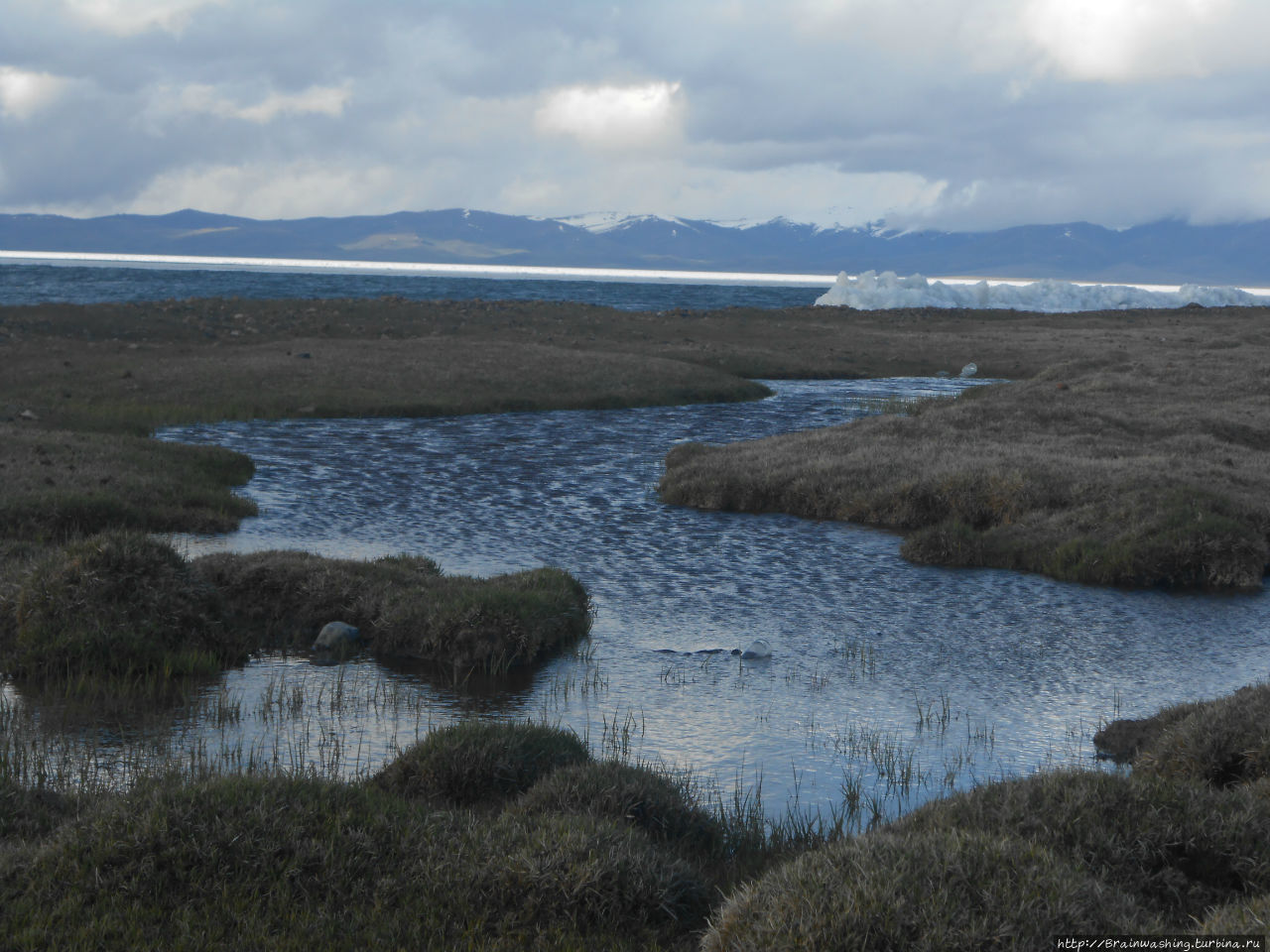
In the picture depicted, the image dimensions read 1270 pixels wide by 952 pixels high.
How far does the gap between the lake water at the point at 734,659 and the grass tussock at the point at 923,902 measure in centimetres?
370

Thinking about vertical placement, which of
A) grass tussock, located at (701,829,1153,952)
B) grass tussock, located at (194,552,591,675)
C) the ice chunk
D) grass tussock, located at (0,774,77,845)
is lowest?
grass tussock, located at (194,552,591,675)

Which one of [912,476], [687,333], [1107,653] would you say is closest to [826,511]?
[912,476]

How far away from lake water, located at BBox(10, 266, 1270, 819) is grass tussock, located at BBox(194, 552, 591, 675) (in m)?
0.58

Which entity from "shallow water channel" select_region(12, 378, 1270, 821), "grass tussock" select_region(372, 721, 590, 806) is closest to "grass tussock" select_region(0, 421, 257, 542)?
"shallow water channel" select_region(12, 378, 1270, 821)

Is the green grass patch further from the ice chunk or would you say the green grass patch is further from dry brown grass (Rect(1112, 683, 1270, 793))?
the ice chunk

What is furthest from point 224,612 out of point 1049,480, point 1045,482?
point 1049,480

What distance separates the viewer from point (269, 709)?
12594mm

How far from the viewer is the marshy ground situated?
22.0ft

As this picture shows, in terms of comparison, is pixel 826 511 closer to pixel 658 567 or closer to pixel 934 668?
pixel 658 567

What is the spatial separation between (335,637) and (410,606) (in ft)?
3.64

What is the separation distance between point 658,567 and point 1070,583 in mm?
7606

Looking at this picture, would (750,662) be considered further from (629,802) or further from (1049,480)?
(1049,480)

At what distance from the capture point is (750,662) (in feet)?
50.2

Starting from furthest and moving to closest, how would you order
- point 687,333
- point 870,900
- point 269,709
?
point 687,333 → point 269,709 → point 870,900
